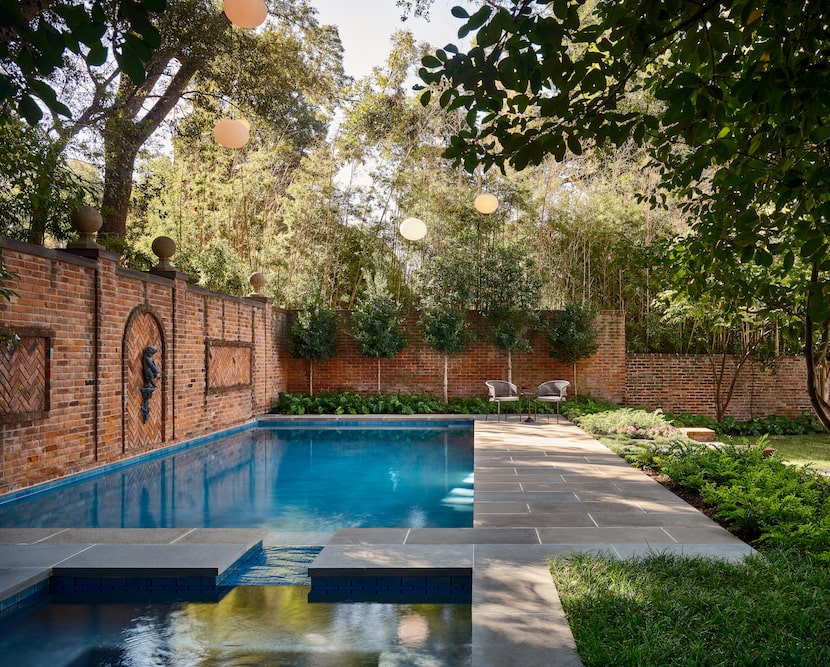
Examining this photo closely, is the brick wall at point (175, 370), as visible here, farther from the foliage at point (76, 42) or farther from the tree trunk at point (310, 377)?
the foliage at point (76, 42)

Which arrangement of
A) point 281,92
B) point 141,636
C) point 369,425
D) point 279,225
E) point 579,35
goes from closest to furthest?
point 579,35
point 141,636
point 281,92
point 369,425
point 279,225

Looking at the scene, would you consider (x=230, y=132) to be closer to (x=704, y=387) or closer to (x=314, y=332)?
(x=314, y=332)

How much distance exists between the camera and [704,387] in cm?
1279

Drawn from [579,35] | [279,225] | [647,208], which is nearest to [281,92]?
[279,225]

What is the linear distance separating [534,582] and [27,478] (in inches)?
200

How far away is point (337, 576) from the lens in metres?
3.61

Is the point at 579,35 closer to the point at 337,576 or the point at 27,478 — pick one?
the point at 337,576

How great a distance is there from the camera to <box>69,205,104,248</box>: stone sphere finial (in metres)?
6.95

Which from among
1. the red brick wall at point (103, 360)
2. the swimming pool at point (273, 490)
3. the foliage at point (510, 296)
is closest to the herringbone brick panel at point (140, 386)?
the red brick wall at point (103, 360)

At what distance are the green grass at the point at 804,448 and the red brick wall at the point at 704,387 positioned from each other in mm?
1179

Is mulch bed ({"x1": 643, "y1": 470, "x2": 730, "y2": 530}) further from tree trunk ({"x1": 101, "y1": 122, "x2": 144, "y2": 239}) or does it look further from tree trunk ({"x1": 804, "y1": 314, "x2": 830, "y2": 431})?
tree trunk ({"x1": 101, "y1": 122, "x2": 144, "y2": 239})

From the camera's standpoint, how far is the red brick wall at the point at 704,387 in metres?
12.3

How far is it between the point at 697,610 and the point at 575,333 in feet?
33.4

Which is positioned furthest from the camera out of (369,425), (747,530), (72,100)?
(369,425)
